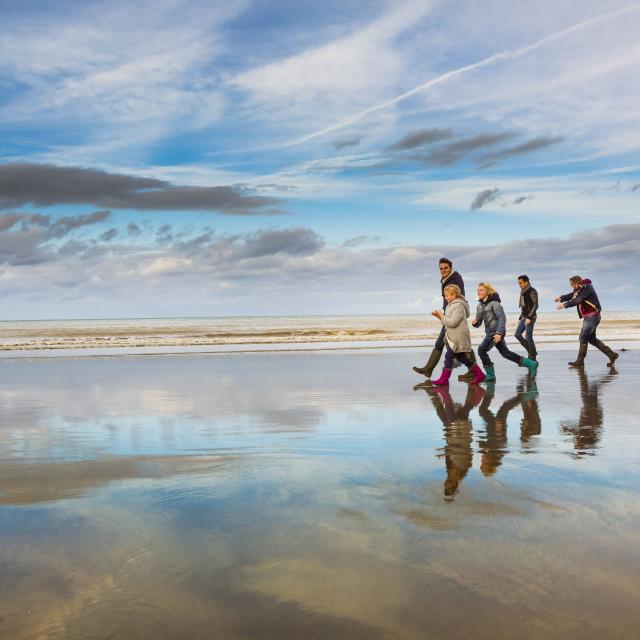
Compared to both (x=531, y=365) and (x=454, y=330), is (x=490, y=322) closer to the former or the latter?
(x=531, y=365)

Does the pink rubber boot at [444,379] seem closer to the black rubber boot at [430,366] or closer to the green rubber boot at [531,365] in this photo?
the black rubber boot at [430,366]

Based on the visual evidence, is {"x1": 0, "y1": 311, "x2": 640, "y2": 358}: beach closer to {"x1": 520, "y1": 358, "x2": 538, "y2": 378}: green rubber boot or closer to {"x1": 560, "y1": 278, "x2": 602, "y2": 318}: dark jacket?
A: {"x1": 560, "y1": 278, "x2": 602, "y2": 318}: dark jacket

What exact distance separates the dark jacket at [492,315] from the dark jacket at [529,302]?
3.57 m

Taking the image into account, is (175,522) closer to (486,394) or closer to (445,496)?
(445,496)

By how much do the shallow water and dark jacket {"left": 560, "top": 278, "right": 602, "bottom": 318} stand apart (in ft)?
27.9

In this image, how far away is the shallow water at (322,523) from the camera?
9.82 feet

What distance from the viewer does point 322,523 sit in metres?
4.24

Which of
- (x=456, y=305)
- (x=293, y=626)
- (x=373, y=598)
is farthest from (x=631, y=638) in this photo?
(x=456, y=305)

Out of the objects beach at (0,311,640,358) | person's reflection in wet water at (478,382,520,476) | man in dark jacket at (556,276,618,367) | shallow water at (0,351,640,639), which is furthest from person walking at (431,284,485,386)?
beach at (0,311,640,358)

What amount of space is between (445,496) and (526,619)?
191 centimetres

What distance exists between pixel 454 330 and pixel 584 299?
6464 millimetres

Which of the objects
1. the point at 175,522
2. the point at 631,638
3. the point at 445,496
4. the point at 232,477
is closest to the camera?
the point at 631,638

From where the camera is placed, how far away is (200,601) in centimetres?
313

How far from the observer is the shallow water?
2992mm
